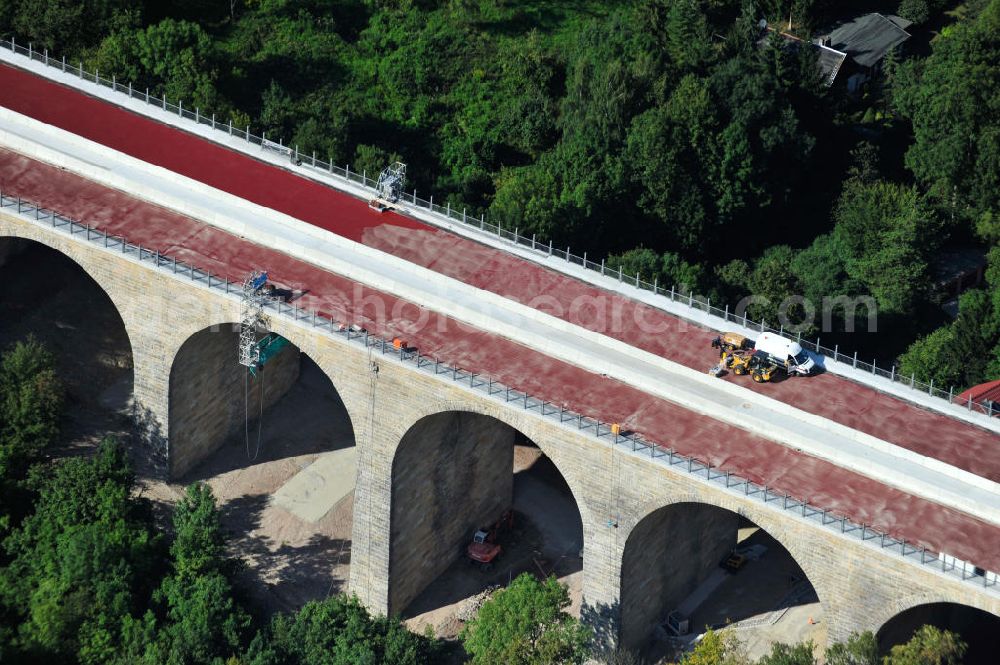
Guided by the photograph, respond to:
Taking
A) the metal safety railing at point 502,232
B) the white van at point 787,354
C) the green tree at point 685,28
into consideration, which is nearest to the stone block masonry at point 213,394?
the metal safety railing at point 502,232

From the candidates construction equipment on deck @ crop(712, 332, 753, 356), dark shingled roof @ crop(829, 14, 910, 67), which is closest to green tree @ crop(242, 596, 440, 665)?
construction equipment on deck @ crop(712, 332, 753, 356)

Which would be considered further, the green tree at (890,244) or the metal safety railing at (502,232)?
the green tree at (890,244)

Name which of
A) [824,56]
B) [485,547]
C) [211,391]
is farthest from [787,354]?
[824,56]

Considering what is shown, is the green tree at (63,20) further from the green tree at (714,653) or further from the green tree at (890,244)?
the green tree at (714,653)

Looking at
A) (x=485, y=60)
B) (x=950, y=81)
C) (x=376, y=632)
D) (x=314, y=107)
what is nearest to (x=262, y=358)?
(x=376, y=632)

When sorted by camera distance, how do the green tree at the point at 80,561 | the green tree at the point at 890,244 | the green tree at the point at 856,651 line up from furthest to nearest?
the green tree at the point at 890,244 → the green tree at the point at 80,561 → the green tree at the point at 856,651

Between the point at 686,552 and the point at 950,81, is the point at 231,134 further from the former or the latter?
the point at 950,81

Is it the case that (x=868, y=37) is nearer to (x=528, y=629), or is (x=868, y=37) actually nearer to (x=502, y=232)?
(x=502, y=232)
